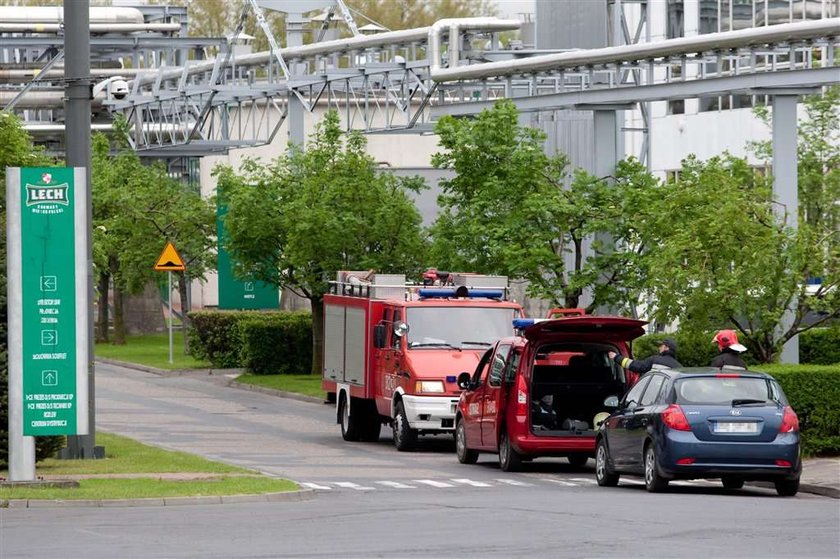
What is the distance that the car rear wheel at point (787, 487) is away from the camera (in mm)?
20000

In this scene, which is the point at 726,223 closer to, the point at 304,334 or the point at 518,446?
the point at 518,446

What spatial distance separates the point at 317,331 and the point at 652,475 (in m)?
24.6

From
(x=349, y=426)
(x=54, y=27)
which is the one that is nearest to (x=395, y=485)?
(x=349, y=426)

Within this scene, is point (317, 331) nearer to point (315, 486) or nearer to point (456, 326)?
point (456, 326)

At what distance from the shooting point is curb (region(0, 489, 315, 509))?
710 inches

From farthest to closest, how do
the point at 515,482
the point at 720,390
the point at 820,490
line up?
the point at 515,482 < the point at 820,490 < the point at 720,390

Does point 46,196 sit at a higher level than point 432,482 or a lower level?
higher

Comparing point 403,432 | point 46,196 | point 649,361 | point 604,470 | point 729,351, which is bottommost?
point 403,432

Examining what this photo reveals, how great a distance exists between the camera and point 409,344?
28.0m

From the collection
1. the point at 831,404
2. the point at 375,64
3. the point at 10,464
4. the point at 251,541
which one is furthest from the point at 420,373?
the point at 375,64

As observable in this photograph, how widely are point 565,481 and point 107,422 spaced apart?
12.2m

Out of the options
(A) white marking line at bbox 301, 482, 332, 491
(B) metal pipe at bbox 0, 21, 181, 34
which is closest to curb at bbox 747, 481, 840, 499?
(A) white marking line at bbox 301, 482, 332, 491

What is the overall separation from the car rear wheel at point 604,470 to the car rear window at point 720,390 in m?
1.76

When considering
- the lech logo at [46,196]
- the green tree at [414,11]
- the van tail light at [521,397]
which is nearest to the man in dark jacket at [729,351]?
the van tail light at [521,397]
